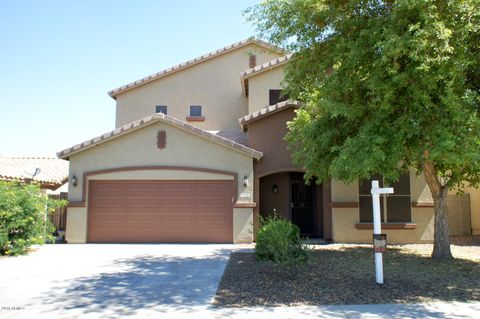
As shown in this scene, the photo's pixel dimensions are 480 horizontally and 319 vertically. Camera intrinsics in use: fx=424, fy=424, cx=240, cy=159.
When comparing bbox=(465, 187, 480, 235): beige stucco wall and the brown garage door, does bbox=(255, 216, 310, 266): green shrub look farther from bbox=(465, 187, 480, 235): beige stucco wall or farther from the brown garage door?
bbox=(465, 187, 480, 235): beige stucco wall

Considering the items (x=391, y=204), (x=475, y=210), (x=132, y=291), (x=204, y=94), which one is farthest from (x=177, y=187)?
(x=475, y=210)

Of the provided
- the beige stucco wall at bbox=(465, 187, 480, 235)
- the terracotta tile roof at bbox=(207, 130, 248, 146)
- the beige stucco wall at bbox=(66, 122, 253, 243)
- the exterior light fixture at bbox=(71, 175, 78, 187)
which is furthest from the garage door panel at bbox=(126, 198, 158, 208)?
the beige stucco wall at bbox=(465, 187, 480, 235)

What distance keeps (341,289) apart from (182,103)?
14.8 meters

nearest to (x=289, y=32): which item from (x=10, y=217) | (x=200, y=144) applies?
(x=200, y=144)

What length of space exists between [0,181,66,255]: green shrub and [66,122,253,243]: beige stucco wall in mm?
1923

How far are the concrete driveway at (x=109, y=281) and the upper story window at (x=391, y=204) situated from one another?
Result: 5281 mm

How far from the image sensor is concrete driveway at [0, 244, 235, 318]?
22.4 ft

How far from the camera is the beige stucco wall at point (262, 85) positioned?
18391 mm

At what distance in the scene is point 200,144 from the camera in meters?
15.4

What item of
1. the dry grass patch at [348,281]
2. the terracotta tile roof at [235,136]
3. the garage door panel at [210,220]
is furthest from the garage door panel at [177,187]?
the dry grass patch at [348,281]

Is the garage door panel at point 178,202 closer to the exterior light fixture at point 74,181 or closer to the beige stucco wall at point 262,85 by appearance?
the exterior light fixture at point 74,181

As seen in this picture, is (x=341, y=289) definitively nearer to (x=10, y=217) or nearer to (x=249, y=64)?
(x=10, y=217)

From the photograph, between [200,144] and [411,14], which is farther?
[200,144]

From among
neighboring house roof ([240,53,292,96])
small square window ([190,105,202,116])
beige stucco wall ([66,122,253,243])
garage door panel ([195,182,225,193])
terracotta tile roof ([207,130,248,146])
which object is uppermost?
neighboring house roof ([240,53,292,96])
